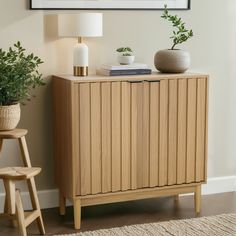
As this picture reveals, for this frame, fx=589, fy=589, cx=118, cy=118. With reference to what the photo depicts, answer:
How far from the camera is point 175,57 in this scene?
3816mm

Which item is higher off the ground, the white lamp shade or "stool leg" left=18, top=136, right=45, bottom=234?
the white lamp shade

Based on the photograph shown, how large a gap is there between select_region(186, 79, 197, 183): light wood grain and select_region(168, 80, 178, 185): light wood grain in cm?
9

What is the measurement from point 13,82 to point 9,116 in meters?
0.20

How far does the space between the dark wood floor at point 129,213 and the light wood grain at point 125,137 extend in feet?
0.81

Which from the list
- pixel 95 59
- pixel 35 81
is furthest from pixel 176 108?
pixel 35 81

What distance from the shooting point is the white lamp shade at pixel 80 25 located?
11.9ft

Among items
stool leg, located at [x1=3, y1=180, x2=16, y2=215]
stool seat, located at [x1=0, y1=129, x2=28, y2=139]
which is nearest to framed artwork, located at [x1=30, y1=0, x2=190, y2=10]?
stool seat, located at [x1=0, y1=129, x2=28, y2=139]

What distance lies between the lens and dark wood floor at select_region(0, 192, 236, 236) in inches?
144

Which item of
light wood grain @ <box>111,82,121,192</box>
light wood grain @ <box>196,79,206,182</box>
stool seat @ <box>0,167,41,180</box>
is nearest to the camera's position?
stool seat @ <box>0,167,41,180</box>

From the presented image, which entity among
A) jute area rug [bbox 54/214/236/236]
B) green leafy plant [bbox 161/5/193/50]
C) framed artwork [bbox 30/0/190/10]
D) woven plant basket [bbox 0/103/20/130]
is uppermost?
framed artwork [bbox 30/0/190/10]

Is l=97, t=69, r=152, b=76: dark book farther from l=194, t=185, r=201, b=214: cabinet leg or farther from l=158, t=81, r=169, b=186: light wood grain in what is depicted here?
l=194, t=185, r=201, b=214: cabinet leg

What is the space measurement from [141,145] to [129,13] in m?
0.93

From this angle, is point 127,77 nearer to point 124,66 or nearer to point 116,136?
point 124,66

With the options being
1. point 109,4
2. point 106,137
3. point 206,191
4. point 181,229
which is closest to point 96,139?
point 106,137
